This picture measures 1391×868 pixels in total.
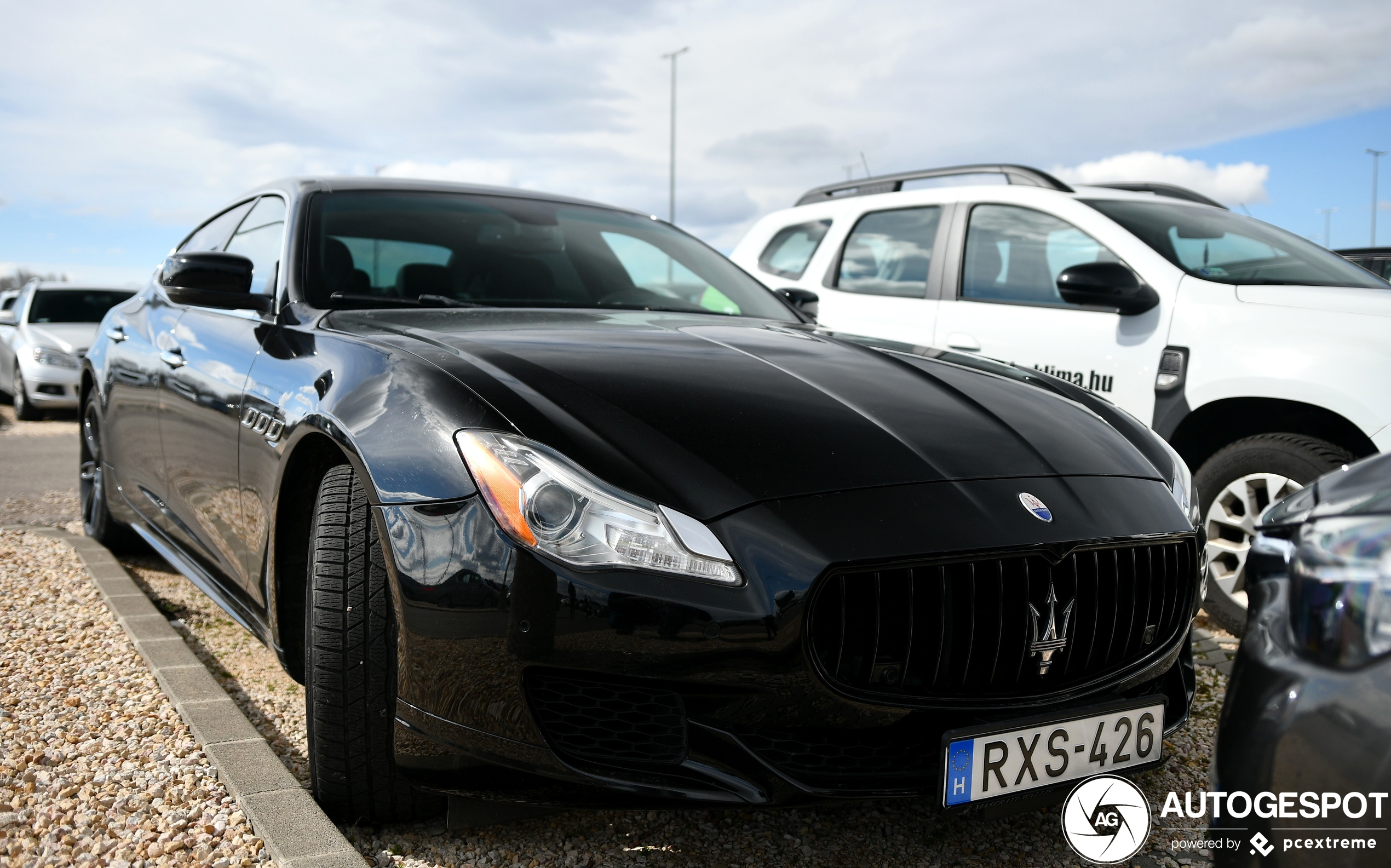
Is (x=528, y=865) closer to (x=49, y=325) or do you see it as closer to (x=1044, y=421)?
(x=1044, y=421)

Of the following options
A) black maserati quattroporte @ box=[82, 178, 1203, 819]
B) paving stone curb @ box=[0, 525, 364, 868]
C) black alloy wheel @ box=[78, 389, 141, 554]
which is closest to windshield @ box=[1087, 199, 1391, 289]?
black maserati quattroporte @ box=[82, 178, 1203, 819]

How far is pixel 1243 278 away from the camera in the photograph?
4.29 metres

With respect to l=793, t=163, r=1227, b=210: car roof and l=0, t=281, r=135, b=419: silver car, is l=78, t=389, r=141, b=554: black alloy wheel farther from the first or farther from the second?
l=0, t=281, r=135, b=419: silver car

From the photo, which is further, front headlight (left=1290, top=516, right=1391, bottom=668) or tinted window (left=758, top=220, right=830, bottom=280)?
tinted window (left=758, top=220, right=830, bottom=280)

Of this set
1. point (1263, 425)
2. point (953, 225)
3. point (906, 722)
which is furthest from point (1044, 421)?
point (953, 225)

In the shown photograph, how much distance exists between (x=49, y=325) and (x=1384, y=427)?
13.6 metres

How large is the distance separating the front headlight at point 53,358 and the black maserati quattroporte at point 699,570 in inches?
446

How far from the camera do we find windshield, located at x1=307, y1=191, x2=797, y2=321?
310 centimetres

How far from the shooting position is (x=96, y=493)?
4.78 meters

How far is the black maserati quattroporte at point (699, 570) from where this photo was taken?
1800 mm

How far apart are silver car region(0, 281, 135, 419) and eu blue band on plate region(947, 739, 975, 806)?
1201cm

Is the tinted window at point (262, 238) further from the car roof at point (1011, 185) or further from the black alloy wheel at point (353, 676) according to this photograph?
the car roof at point (1011, 185)

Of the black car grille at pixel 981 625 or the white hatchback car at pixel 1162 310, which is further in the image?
the white hatchback car at pixel 1162 310

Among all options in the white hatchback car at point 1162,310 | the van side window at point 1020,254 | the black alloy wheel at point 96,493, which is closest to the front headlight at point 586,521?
the white hatchback car at point 1162,310
